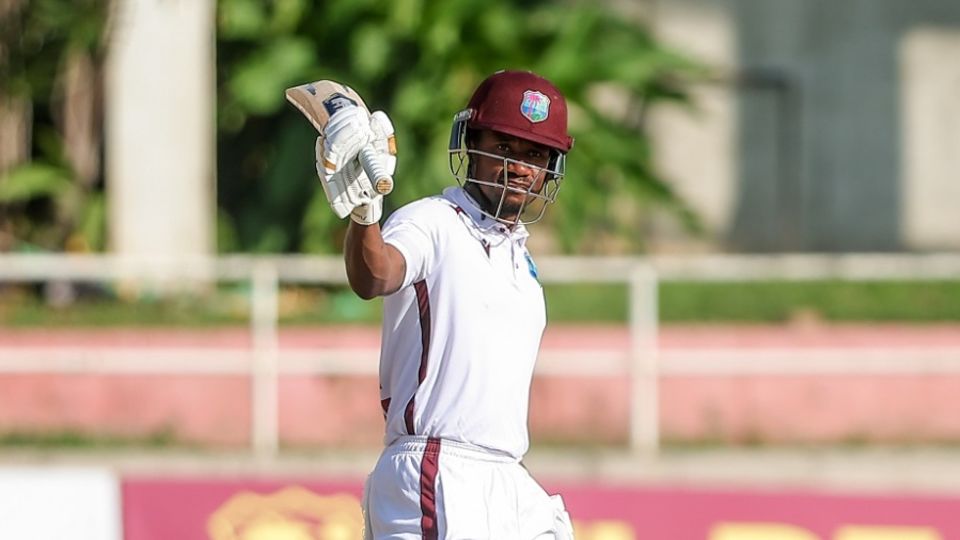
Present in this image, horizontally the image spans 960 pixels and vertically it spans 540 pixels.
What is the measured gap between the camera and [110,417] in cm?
1192

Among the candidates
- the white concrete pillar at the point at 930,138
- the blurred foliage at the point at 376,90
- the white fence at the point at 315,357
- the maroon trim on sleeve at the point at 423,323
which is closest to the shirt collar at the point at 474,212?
the maroon trim on sleeve at the point at 423,323

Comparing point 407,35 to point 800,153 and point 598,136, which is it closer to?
point 598,136

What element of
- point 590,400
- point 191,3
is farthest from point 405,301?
point 191,3

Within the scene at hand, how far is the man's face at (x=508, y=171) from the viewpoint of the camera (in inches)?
182

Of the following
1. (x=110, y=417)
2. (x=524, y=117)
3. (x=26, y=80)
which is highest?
(x=26, y=80)

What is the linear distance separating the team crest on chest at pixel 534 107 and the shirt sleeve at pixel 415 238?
306mm

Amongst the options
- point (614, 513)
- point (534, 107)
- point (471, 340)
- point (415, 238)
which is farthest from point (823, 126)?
point (415, 238)

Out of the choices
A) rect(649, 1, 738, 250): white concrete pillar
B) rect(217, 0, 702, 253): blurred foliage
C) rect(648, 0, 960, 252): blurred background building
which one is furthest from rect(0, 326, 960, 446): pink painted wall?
rect(648, 0, 960, 252): blurred background building

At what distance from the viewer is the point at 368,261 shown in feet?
13.6

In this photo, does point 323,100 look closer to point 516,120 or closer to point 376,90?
point 516,120

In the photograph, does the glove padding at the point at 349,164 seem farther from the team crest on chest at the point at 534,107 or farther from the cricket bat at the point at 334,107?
the team crest on chest at the point at 534,107

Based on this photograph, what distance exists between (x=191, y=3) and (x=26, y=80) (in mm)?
1832

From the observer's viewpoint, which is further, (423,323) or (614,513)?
(614,513)

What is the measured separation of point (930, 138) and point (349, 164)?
577 inches
